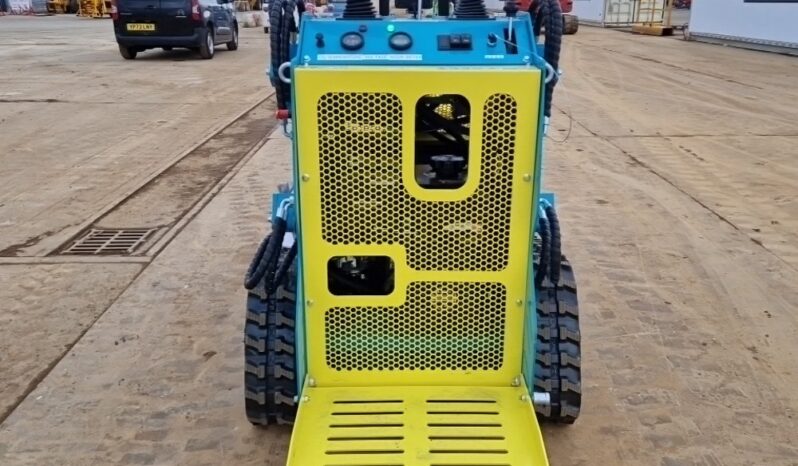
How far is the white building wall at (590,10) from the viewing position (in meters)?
30.2

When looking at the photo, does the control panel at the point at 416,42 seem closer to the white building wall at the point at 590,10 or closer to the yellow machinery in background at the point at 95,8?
the white building wall at the point at 590,10

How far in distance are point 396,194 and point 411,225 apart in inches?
4.4

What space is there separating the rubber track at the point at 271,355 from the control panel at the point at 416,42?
0.91m

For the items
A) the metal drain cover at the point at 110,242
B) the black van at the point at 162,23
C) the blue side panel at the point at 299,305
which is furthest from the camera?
the black van at the point at 162,23

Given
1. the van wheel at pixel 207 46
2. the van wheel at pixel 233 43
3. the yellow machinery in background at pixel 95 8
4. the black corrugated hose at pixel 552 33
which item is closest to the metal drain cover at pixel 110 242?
the black corrugated hose at pixel 552 33

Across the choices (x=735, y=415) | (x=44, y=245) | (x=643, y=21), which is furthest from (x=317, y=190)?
(x=643, y=21)

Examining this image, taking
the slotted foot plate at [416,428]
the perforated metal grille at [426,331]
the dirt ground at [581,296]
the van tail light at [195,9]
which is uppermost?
the van tail light at [195,9]

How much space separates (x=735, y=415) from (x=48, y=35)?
2455cm

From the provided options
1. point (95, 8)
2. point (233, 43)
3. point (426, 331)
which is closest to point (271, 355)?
point (426, 331)

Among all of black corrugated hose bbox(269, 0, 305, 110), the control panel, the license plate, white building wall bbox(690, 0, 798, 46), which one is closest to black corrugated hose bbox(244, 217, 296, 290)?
black corrugated hose bbox(269, 0, 305, 110)

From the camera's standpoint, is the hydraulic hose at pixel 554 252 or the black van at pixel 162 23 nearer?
the hydraulic hose at pixel 554 252

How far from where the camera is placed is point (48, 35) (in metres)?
23.4

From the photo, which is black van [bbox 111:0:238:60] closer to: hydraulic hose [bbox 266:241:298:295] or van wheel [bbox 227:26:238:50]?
van wheel [bbox 227:26:238:50]

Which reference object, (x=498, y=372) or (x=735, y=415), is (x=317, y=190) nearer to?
(x=498, y=372)
